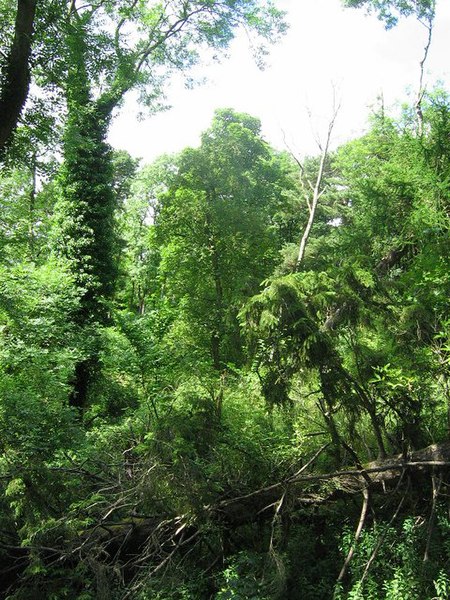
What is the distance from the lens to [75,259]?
14930 mm

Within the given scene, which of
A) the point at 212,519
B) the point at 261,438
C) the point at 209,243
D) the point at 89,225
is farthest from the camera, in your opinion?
the point at 209,243

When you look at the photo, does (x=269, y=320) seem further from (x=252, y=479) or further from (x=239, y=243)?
(x=239, y=243)

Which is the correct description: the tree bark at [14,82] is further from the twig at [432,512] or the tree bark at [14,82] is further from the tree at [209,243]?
the tree at [209,243]

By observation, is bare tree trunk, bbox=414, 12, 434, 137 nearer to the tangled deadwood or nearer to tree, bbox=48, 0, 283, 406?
tree, bbox=48, 0, 283, 406

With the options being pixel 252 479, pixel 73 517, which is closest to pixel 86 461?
pixel 73 517

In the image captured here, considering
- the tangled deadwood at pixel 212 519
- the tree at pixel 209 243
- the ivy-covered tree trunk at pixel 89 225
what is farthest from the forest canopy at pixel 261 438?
the tree at pixel 209 243

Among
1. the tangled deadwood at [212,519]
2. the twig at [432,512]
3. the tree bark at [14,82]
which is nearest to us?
the twig at [432,512]

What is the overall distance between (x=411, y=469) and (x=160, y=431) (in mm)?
2890

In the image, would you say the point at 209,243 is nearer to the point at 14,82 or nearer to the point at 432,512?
the point at 14,82

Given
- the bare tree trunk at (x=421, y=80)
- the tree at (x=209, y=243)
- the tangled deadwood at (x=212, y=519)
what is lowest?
the tangled deadwood at (x=212, y=519)

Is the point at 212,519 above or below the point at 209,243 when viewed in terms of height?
below

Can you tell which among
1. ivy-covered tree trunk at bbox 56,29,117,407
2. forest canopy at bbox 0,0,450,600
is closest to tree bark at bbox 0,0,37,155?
forest canopy at bbox 0,0,450,600

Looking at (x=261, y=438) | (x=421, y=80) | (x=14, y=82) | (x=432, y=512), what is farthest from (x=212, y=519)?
(x=421, y=80)

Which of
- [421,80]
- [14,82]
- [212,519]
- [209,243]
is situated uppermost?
[421,80]
